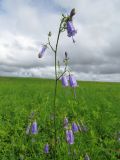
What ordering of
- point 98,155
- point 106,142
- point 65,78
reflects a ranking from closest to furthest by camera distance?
1. point 65,78
2. point 98,155
3. point 106,142

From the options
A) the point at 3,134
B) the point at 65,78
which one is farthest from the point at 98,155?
the point at 65,78

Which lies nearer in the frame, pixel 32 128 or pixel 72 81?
pixel 72 81

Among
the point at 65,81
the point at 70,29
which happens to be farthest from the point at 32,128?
the point at 70,29

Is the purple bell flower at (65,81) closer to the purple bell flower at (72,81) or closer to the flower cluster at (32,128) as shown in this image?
the purple bell flower at (72,81)

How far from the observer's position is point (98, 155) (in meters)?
6.88

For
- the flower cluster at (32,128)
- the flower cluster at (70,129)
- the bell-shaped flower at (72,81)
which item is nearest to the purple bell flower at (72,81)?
the bell-shaped flower at (72,81)

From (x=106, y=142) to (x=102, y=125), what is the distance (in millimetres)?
1935

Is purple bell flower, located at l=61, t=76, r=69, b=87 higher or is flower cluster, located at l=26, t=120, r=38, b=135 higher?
purple bell flower, located at l=61, t=76, r=69, b=87

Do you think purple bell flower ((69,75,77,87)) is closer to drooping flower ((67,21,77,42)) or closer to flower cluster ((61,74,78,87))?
flower cluster ((61,74,78,87))

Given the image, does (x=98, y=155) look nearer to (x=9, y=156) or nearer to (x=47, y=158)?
(x=47, y=158)

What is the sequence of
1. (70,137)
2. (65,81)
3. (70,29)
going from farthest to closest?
(70,137)
(65,81)
(70,29)

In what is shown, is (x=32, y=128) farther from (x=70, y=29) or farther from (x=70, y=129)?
(x=70, y=29)

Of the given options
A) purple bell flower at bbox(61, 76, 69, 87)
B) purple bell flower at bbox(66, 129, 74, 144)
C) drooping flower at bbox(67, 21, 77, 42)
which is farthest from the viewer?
purple bell flower at bbox(66, 129, 74, 144)

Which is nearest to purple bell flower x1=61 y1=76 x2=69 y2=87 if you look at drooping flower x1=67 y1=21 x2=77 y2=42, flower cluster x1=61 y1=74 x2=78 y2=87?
flower cluster x1=61 y1=74 x2=78 y2=87
